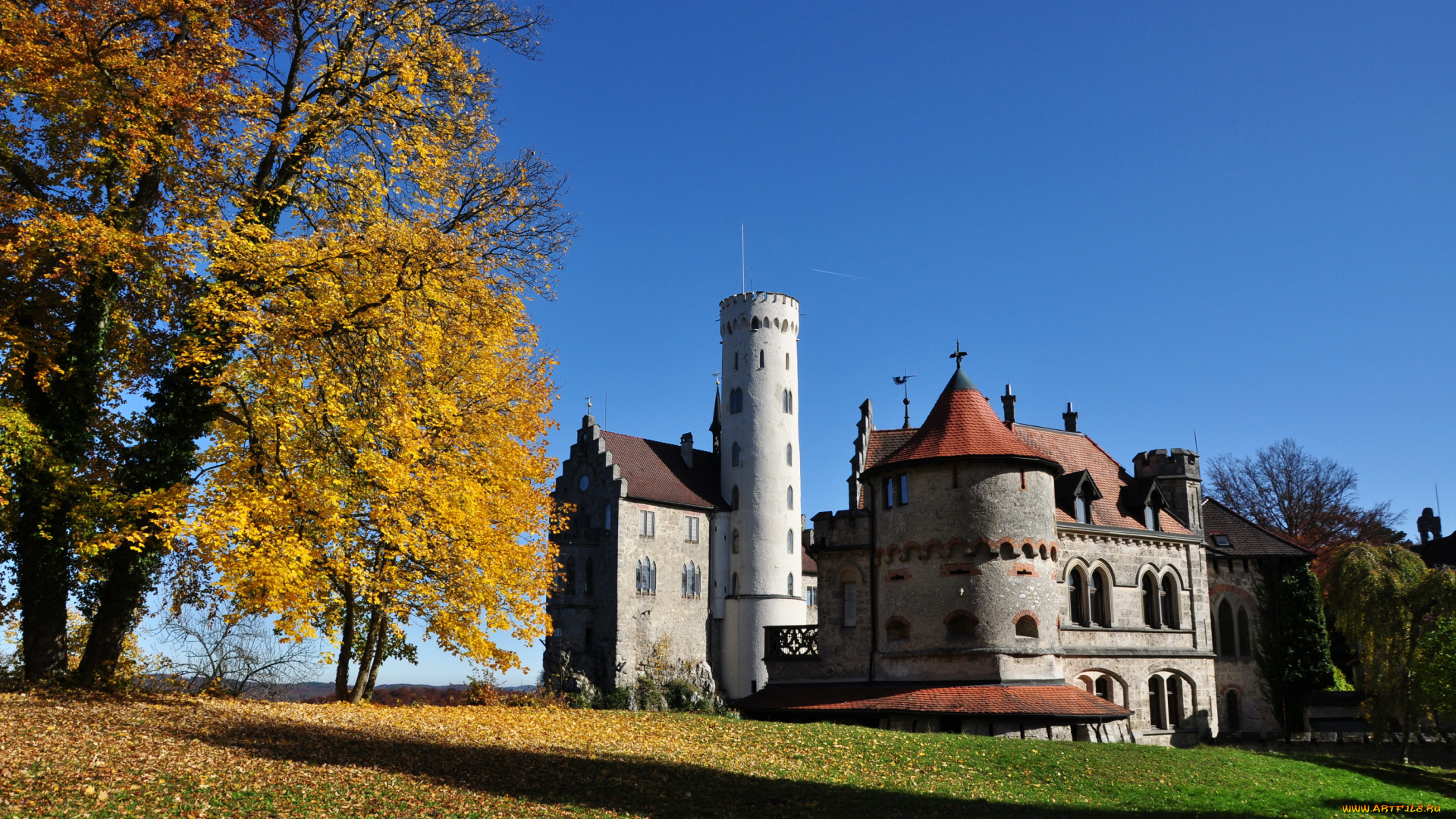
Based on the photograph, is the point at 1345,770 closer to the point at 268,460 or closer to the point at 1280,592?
Result: the point at 1280,592

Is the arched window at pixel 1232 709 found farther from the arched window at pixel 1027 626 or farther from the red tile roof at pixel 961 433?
the red tile roof at pixel 961 433

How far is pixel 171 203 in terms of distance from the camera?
1838 cm

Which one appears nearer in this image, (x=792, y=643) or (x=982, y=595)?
(x=982, y=595)

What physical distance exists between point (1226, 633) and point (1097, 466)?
8761 mm

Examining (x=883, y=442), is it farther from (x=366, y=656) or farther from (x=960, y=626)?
(x=366, y=656)

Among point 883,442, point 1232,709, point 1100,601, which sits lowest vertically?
point 1232,709

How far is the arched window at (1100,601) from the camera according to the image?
34125mm

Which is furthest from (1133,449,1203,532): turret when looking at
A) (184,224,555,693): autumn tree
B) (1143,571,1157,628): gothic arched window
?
(184,224,555,693): autumn tree

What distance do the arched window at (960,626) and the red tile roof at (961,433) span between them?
4682mm

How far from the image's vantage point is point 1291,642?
126ft

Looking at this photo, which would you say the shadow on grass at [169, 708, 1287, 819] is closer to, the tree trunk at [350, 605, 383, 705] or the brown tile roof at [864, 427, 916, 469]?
the tree trunk at [350, 605, 383, 705]

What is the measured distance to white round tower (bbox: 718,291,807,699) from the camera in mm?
54188

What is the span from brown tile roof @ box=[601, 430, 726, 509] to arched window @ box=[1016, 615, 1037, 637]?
26952 mm

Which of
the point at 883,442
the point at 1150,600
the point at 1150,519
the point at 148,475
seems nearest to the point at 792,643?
the point at 883,442
